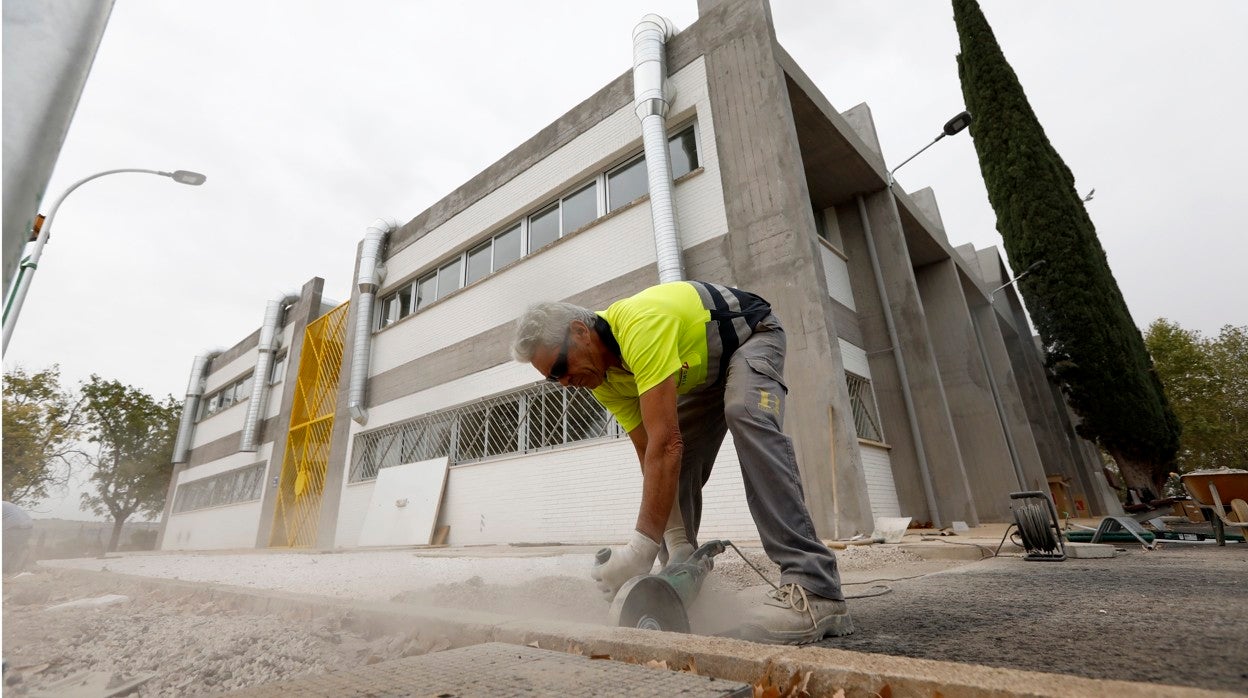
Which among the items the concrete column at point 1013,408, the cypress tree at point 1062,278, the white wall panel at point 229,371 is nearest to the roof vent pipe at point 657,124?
the concrete column at point 1013,408

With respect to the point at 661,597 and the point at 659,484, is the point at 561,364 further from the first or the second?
the point at 661,597

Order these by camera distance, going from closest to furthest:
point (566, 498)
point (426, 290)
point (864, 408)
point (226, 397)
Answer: point (566, 498), point (864, 408), point (426, 290), point (226, 397)

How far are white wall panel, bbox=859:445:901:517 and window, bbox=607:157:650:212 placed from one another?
187 inches

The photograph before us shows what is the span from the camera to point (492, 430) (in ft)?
29.8

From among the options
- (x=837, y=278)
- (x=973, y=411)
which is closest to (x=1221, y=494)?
(x=837, y=278)

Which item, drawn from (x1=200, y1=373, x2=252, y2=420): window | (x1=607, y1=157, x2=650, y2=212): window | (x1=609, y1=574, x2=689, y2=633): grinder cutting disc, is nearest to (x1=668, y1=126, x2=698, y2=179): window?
(x1=607, y1=157, x2=650, y2=212): window

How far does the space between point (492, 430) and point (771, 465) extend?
7734 mm

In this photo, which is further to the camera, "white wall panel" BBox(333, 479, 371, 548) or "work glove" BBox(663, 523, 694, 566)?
"white wall panel" BBox(333, 479, 371, 548)

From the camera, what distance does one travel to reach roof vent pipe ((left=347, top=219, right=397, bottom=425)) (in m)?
11.5

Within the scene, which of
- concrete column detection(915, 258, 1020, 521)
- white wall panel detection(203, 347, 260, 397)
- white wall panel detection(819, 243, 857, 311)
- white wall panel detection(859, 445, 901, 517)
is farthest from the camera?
white wall panel detection(203, 347, 260, 397)

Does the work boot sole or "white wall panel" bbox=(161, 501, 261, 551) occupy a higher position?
"white wall panel" bbox=(161, 501, 261, 551)

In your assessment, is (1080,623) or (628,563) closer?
(1080,623)

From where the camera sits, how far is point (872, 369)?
8.60 metres

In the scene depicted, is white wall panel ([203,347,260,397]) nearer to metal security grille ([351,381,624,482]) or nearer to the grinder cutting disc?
metal security grille ([351,381,624,482])
